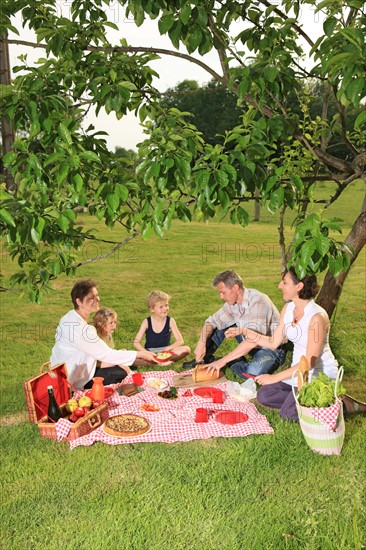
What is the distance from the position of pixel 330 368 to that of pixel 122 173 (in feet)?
9.12

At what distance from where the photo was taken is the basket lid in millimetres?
5691

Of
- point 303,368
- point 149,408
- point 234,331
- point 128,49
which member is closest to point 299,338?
point 303,368

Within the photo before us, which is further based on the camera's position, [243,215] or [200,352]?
[200,352]

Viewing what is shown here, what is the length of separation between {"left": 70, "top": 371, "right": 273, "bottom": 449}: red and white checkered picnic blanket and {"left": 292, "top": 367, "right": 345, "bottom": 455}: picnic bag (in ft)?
1.76

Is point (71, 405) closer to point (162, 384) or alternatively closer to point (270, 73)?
point (162, 384)

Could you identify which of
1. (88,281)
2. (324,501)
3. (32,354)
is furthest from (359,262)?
(324,501)

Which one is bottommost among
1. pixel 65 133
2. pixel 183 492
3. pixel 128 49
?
pixel 183 492

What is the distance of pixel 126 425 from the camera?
5574mm

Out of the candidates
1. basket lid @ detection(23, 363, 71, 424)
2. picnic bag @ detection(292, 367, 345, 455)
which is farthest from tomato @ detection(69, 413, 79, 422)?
picnic bag @ detection(292, 367, 345, 455)

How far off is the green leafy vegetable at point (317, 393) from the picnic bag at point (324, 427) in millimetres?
49

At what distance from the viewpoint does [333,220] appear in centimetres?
449

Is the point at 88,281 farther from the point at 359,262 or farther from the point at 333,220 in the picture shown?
the point at 359,262

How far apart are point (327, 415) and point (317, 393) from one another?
201 millimetres

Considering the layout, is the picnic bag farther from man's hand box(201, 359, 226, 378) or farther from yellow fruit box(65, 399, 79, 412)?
yellow fruit box(65, 399, 79, 412)
